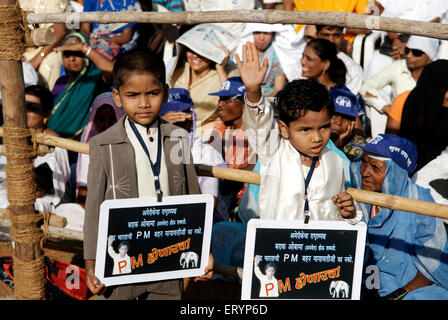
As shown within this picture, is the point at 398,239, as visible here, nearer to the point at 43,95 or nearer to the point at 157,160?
the point at 157,160

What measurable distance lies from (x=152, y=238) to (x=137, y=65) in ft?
2.48

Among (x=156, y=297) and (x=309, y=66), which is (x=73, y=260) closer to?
(x=156, y=297)

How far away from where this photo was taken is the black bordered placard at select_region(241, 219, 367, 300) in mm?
2246

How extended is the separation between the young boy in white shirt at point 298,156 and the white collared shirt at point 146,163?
0.43m

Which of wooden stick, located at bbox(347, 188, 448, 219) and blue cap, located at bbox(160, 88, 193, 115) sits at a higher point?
blue cap, located at bbox(160, 88, 193, 115)

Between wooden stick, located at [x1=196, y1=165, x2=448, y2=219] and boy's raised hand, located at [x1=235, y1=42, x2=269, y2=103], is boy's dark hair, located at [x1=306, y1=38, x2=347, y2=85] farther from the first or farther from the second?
boy's raised hand, located at [x1=235, y1=42, x2=269, y2=103]

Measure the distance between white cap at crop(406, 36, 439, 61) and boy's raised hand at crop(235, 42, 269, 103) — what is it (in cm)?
286

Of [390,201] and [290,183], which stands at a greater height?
[290,183]

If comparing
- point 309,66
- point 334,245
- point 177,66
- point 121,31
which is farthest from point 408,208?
point 121,31

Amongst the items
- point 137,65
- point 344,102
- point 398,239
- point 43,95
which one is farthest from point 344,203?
point 43,95

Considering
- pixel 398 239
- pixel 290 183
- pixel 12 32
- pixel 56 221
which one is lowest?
pixel 398 239

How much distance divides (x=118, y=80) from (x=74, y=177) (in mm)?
2354

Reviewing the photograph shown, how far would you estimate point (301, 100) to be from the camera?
2248 mm

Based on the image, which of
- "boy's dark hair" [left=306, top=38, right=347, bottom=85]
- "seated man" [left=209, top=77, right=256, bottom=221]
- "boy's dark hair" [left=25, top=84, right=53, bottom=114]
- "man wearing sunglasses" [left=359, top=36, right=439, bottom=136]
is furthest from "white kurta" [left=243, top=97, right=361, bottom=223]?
"boy's dark hair" [left=25, top=84, right=53, bottom=114]
